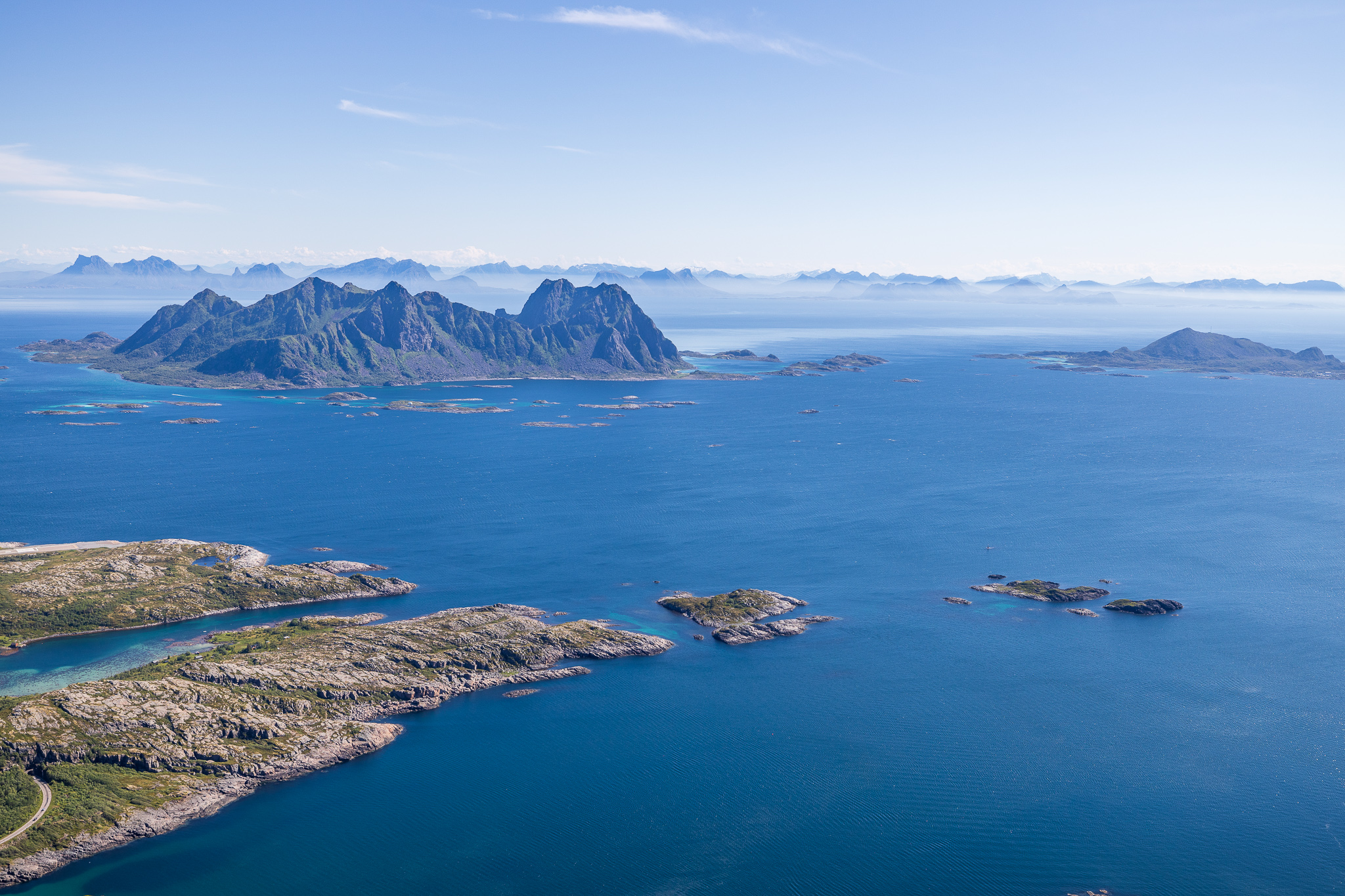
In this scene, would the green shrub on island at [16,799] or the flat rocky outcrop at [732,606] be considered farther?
the flat rocky outcrop at [732,606]

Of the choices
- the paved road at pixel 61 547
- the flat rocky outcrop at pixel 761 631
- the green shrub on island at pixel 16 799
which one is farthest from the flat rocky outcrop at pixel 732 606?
the paved road at pixel 61 547

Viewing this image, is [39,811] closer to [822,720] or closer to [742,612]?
[822,720]

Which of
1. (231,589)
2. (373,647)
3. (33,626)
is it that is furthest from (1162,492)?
(33,626)

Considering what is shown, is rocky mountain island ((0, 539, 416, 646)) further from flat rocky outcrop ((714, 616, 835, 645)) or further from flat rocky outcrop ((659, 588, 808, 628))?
flat rocky outcrop ((714, 616, 835, 645))

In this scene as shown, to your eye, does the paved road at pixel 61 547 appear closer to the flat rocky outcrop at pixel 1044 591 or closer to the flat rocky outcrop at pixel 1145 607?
the flat rocky outcrop at pixel 1044 591

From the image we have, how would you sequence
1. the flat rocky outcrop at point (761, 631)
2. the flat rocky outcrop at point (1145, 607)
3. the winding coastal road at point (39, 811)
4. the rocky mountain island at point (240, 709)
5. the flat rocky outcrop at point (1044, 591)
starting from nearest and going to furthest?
the winding coastal road at point (39, 811) < the rocky mountain island at point (240, 709) < the flat rocky outcrop at point (761, 631) < the flat rocky outcrop at point (1145, 607) < the flat rocky outcrop at point (1044, 591)

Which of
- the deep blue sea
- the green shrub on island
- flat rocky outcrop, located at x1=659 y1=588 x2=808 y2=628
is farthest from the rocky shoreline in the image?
the green shrub on island
